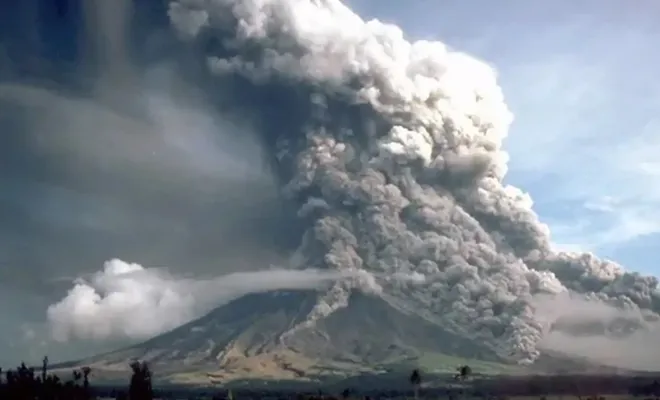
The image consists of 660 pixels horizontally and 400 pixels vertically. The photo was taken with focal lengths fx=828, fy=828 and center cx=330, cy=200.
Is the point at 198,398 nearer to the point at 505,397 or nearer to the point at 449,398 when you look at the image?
the point at 449,398

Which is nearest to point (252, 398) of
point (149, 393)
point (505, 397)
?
point (505, 397)

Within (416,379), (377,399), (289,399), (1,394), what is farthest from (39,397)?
(377,399)

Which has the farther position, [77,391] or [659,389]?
[659,389]

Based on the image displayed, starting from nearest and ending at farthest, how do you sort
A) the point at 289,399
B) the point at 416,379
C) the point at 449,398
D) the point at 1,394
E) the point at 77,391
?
the point at 1,394
the point at 77,391
the point at 416,379
the point at 289,399
the point at 449,398

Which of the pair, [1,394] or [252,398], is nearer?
[1,394]

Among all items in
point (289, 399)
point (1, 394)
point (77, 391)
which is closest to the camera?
point (1, 394)

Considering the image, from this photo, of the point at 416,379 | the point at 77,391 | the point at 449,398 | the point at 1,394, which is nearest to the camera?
the point at 1,394

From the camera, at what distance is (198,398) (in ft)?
652

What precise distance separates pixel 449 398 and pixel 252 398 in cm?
4712

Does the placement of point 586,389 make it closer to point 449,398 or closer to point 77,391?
point 449,398

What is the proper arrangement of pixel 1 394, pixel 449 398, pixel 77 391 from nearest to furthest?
pixel 1 394 → pixel 77 391 → pixel 449 398

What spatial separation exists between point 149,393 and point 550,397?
424 ft

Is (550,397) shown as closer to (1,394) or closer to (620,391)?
(620,391)

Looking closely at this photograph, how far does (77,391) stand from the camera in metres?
94.8
